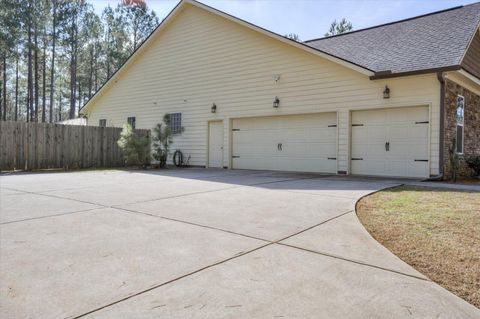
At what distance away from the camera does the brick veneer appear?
900cm

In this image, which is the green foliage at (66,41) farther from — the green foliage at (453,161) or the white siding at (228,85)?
the green foliage at (453,161)

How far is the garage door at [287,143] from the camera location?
35.2 feet

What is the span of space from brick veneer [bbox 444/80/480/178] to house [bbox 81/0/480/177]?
3cm

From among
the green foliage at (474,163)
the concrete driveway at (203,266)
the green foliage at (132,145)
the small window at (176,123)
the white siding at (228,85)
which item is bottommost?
the concrete driveway at (203,266)

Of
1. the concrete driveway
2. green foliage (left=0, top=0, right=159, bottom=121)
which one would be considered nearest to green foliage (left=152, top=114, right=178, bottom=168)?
the concrete driveway

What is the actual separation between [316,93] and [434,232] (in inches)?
300

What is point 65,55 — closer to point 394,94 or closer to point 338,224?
point 394,94

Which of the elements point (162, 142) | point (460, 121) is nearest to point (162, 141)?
point (162, 142)

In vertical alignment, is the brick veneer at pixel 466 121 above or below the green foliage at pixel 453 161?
above

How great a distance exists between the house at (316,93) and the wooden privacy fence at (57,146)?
2300 millimetres

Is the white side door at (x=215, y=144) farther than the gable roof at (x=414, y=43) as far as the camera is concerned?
Yes

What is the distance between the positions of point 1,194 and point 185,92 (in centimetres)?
895

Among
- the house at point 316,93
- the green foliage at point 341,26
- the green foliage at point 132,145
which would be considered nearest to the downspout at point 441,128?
the house at point 316,93

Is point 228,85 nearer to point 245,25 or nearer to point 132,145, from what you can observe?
point 245,25
